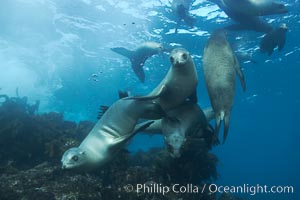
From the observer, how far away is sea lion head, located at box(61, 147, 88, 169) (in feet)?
16.8

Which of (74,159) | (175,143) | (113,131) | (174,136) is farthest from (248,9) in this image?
(74,159)

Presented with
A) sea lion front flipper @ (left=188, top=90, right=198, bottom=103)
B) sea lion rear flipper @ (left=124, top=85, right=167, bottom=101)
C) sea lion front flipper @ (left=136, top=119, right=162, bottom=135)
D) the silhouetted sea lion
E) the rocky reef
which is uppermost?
the silhouetted sea lion

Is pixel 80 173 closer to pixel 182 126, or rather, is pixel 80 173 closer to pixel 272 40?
pixel 182 126

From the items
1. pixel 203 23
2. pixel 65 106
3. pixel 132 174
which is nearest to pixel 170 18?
pixel 203 23

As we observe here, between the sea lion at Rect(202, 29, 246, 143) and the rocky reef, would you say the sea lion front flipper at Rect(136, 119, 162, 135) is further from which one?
the sea lion at Rect(202, 29, 246, 143)

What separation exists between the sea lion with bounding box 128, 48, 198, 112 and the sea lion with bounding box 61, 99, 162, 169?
280 millimetres

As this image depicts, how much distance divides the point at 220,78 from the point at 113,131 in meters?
2.47

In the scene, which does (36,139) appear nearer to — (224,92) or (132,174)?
(132,174)

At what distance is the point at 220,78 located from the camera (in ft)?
15.6

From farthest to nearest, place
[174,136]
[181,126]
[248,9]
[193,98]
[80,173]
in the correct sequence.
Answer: [248,9] < [80,173] < [193,98] < [181,126] < [174,136]

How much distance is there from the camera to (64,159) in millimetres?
Answer: 5148

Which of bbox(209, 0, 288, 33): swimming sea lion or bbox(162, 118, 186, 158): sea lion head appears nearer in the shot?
bbox(162, 118, 186, 158): sea lion head

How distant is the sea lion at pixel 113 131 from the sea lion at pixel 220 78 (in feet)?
4.35

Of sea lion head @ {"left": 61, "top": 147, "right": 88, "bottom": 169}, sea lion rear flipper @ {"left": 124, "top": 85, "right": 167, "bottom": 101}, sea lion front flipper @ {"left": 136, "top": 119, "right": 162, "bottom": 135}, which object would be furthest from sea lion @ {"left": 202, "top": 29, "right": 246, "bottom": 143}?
sea lion front flipper @ {"left": 136, "top": 119, "right": 162, "bottom": 135}
